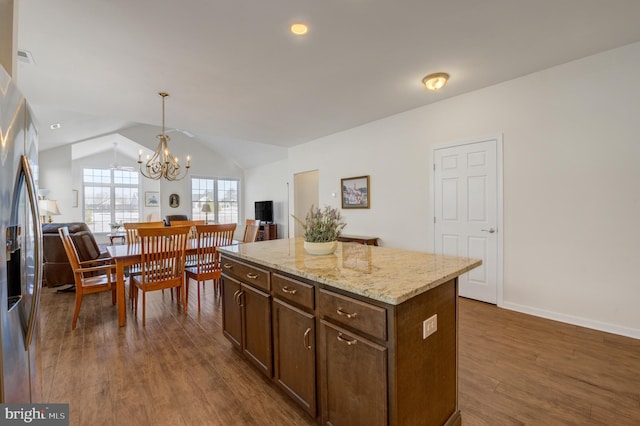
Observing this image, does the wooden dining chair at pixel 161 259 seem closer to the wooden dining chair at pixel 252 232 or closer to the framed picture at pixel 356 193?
the wooden dining chair at pixel 252 232

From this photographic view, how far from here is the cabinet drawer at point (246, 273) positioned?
1.86 meters

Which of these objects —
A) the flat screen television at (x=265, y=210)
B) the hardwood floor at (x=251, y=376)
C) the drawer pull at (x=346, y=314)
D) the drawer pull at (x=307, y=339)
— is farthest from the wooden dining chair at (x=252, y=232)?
the flat screen television at (x=265, y=210)

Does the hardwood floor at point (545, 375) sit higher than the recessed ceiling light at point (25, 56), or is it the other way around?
the recessed ceiling light at point (25, 56)

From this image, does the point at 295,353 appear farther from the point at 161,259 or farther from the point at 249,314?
the point at 161,259

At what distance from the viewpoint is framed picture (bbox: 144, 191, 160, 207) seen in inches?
354

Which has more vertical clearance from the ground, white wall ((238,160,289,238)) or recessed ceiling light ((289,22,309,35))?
recessed ceiling light ((289,22,309,35))

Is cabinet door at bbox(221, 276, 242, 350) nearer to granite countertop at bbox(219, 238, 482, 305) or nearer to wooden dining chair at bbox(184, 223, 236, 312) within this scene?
granite countertop at bbox(219, 238, 482, 305)

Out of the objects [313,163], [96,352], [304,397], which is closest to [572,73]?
[304,397]

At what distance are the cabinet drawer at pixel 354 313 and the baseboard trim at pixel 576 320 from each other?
9.42 feet

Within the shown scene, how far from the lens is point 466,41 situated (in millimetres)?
2471

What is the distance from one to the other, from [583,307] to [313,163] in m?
4.68

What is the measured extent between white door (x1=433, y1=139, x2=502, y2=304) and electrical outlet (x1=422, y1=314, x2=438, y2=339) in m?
2.48

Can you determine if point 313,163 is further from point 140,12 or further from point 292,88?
point 140,12

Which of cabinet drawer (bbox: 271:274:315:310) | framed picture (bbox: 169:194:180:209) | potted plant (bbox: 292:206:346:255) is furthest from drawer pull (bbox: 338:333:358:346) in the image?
framed picture (bbox: 169:194:180:209)
